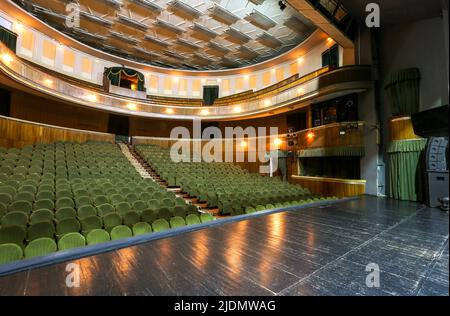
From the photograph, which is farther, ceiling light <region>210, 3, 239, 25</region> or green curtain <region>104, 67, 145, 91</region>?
green curtain <region>104, 67, 145, 91</region>

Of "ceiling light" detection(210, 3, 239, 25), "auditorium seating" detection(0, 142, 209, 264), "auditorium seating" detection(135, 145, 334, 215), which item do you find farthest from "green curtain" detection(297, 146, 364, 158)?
"ceiling light" detection(210, 3, 239, 25)

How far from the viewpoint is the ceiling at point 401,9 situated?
4.58 metres

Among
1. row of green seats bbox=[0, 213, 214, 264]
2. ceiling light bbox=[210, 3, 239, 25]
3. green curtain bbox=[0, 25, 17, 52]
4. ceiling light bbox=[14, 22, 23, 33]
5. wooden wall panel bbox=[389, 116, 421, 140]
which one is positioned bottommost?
row of green seats bbox=[0, 213, 214, 264]

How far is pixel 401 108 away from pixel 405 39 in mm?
1702

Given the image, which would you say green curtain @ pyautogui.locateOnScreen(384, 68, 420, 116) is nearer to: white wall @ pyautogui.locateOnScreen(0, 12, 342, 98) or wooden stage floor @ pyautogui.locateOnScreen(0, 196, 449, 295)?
white wall @ pyautogui.locateOnScreen(0, 12, 342, 98)

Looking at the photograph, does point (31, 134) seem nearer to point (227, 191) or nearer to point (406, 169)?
point (227, 191)

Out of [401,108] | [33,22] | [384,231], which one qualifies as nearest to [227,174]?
[401,108]

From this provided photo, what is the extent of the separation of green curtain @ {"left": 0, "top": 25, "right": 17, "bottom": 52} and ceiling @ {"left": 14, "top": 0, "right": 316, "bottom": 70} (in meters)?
1.17

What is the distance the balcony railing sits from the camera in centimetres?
596

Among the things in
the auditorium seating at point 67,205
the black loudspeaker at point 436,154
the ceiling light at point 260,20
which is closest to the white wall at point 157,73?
the ceiling light at point 260,20

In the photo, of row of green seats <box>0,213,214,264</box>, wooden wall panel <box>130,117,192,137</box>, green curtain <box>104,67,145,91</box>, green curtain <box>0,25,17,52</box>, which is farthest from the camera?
wooden wall panel <box>130,117,192,137</box>

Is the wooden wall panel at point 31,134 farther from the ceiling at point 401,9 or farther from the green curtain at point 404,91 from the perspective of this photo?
the green curtain at point 404,91

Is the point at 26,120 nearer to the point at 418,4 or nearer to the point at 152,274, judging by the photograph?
Result: the point at 152,274
